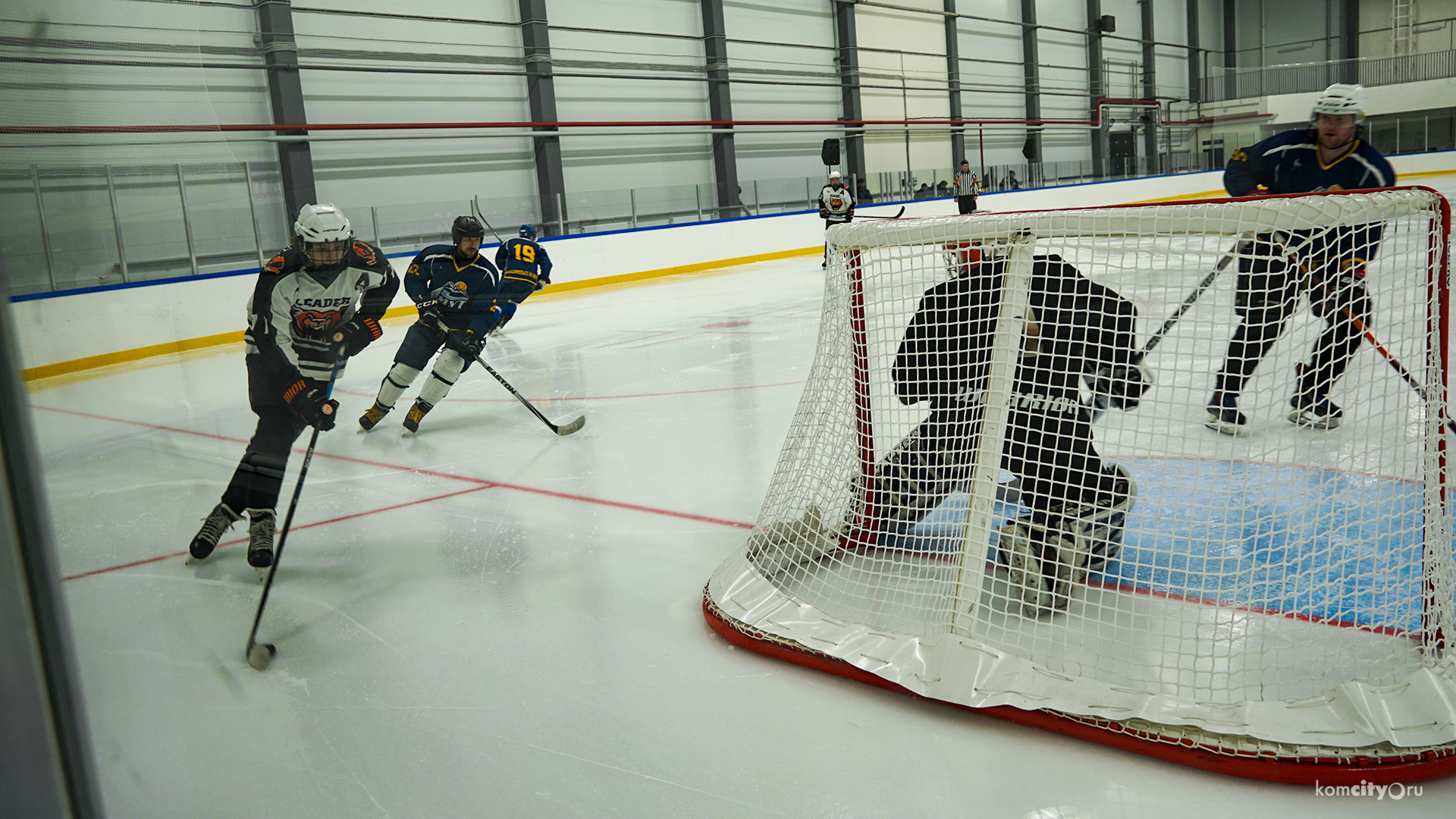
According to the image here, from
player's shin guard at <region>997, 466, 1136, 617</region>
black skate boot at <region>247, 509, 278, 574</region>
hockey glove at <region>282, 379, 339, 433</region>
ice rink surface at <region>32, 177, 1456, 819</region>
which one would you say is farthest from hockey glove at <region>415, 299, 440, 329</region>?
player's shin guard at <region>997, 466, 1136, 617</region>

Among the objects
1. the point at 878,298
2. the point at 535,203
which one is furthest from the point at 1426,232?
the point at 535,203

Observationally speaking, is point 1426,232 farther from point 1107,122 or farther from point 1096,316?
point 1107,122

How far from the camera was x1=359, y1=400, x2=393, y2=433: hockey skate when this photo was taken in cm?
447

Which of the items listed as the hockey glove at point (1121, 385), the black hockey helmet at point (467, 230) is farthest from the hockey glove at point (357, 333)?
the hockey glove at point (1121, 385)

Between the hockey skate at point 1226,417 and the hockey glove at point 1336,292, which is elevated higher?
the hockey glove at point 1336,292

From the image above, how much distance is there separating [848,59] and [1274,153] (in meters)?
13.9

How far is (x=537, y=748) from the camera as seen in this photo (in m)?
1.59

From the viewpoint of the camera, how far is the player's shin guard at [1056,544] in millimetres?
1838

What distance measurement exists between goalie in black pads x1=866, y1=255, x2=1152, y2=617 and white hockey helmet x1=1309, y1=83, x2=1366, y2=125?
5.69 feet

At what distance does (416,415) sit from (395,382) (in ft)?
0.79

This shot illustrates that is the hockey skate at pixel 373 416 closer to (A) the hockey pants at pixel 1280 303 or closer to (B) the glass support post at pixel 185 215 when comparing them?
(B) the glass support post at pixel 185 215

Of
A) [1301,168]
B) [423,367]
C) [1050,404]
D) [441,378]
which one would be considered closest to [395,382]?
[423,367]

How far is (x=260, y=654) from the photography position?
198cm

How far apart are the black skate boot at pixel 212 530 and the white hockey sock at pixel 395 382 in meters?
2.42
